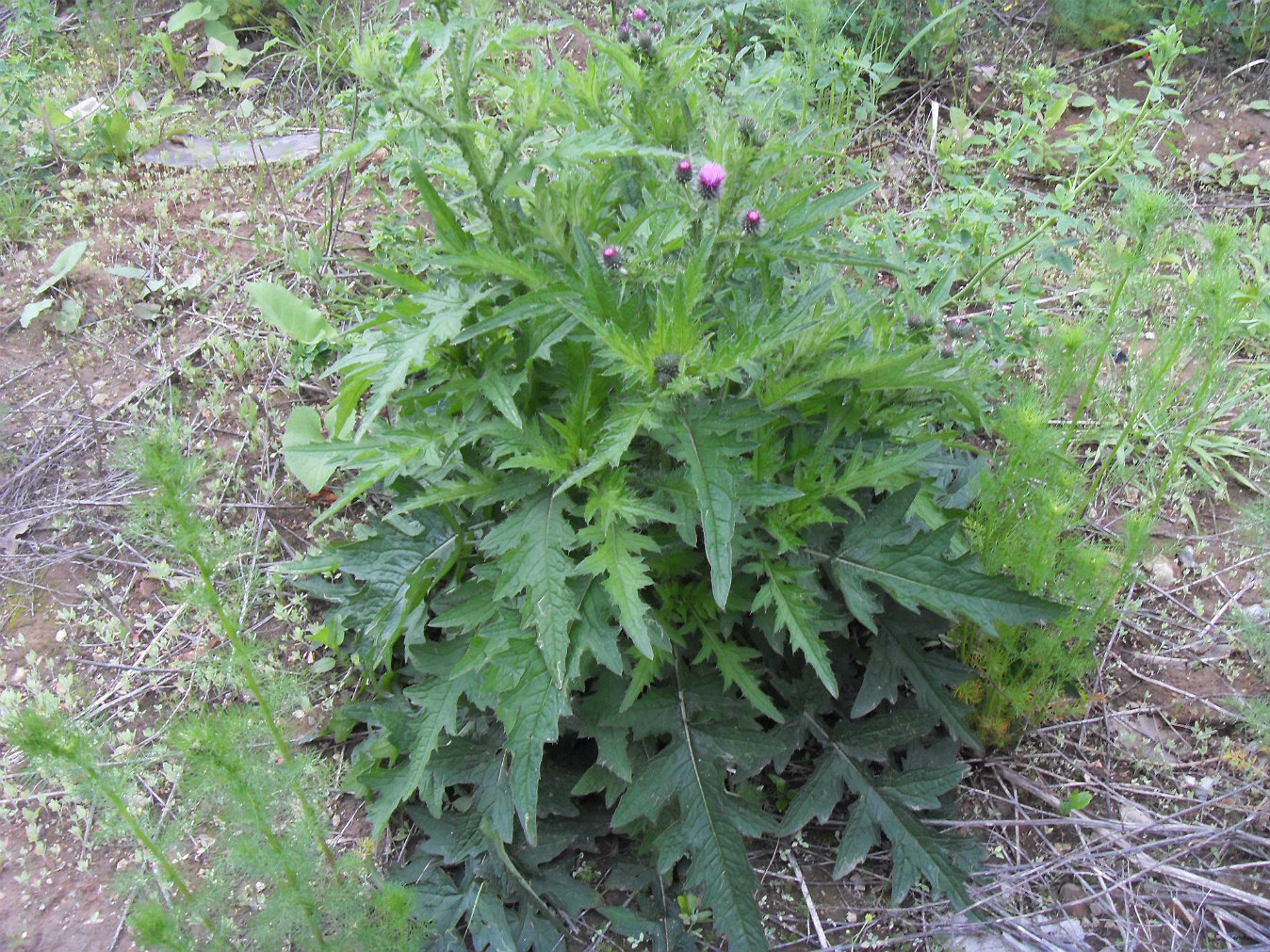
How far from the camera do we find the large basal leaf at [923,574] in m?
2.32

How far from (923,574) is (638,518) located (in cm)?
72

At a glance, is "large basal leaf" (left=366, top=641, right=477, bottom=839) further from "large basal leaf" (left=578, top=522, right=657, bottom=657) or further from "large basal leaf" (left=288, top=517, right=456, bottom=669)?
"large basal leaf" (left=578, top=522, right=657, bottom=657)

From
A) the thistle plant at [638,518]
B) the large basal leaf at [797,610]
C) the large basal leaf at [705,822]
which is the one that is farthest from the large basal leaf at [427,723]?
the large basal leaf at [797,610]

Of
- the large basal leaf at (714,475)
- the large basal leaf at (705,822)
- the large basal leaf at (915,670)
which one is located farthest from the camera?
the large basal leaf at (915,670)

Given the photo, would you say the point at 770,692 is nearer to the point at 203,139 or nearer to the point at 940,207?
the point at 940,207

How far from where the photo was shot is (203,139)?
4785 mm

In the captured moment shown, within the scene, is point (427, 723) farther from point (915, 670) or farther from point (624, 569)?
point (915, 670)

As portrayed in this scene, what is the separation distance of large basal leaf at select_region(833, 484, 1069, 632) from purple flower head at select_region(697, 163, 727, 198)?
89 centimetres

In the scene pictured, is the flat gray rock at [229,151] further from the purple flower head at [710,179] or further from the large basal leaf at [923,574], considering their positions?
the large basal leaf at [923,574]

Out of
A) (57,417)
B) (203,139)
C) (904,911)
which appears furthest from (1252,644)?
(203,139)

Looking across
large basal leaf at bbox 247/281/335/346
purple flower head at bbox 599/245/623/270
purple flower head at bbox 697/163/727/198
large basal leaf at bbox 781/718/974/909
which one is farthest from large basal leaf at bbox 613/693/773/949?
large basal leaf at bbox 247/281/335/346

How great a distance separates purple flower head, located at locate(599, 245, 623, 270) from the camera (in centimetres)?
214

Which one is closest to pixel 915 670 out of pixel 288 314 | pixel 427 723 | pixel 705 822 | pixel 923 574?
pixel 923 574

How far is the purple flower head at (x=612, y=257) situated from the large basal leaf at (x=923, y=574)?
0.90 metres
